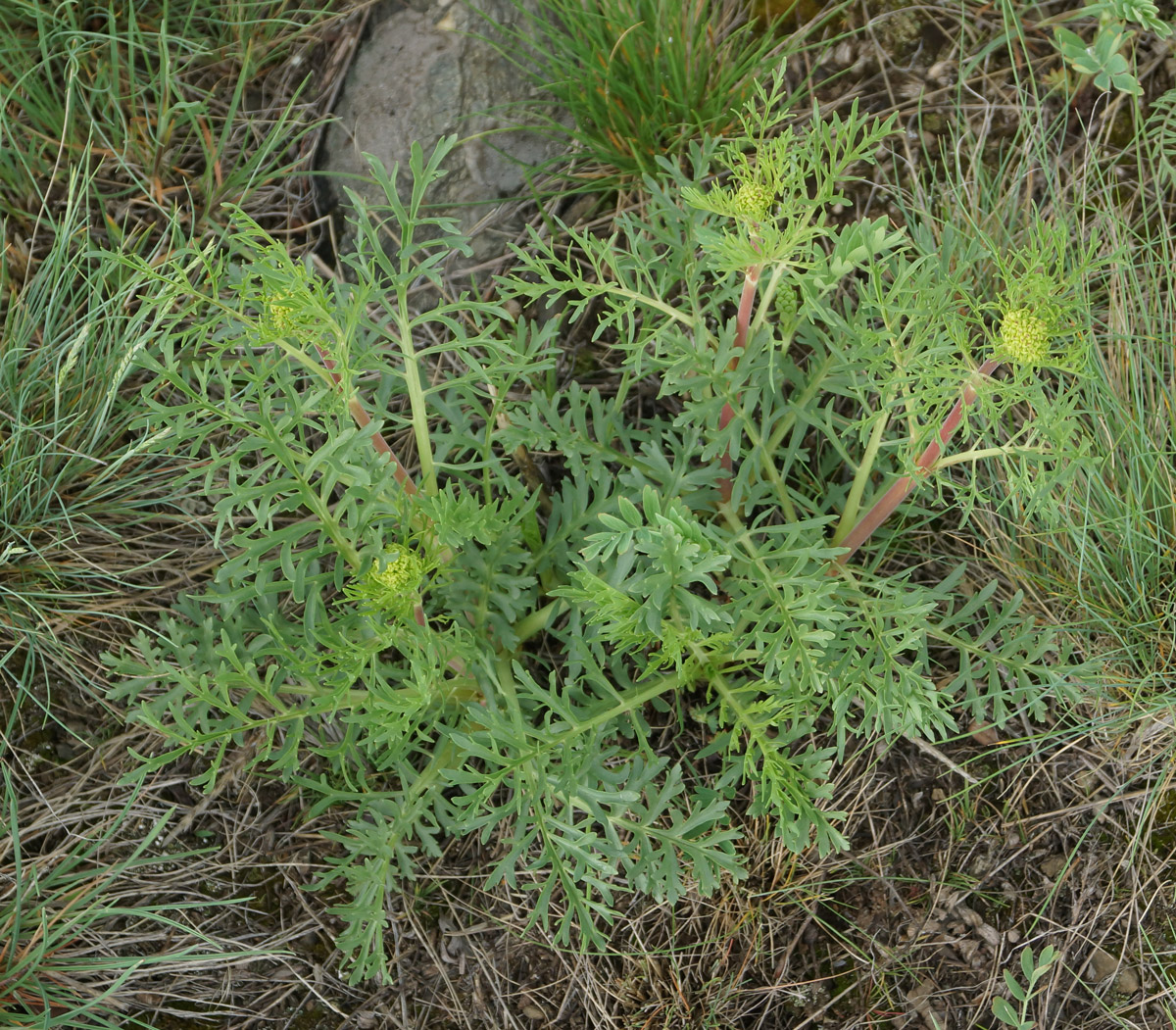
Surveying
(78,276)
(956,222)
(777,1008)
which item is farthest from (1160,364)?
(78,276)

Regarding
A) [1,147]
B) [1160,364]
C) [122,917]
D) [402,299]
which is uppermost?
[1,147]

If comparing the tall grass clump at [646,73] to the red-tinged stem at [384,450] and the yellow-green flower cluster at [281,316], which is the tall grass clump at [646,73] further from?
the yellow-green flower cluster at [281,316]

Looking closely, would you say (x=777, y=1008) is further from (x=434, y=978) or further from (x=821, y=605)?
(x=821, y=605)

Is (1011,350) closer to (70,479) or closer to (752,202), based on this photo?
(752,202)

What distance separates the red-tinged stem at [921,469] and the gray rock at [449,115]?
1.30 metres

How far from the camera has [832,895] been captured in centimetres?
249

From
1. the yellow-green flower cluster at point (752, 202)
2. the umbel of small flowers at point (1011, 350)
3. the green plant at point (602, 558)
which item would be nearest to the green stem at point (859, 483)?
the green plant at point (602, 558)

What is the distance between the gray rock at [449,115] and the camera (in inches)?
112

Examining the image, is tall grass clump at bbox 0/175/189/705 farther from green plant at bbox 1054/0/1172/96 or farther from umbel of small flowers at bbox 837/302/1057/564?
green plant at bbox 1054/0/1172/96

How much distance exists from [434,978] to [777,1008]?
831 millimetres

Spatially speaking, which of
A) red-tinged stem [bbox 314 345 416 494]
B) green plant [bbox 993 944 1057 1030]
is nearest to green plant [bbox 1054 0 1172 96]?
red-tinged stem [bbox 314 345 416 494]

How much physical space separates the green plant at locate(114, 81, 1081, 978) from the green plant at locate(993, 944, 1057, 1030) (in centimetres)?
51

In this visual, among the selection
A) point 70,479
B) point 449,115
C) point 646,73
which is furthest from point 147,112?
point 646,73

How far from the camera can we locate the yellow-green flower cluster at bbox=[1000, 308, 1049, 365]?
1.72 m
